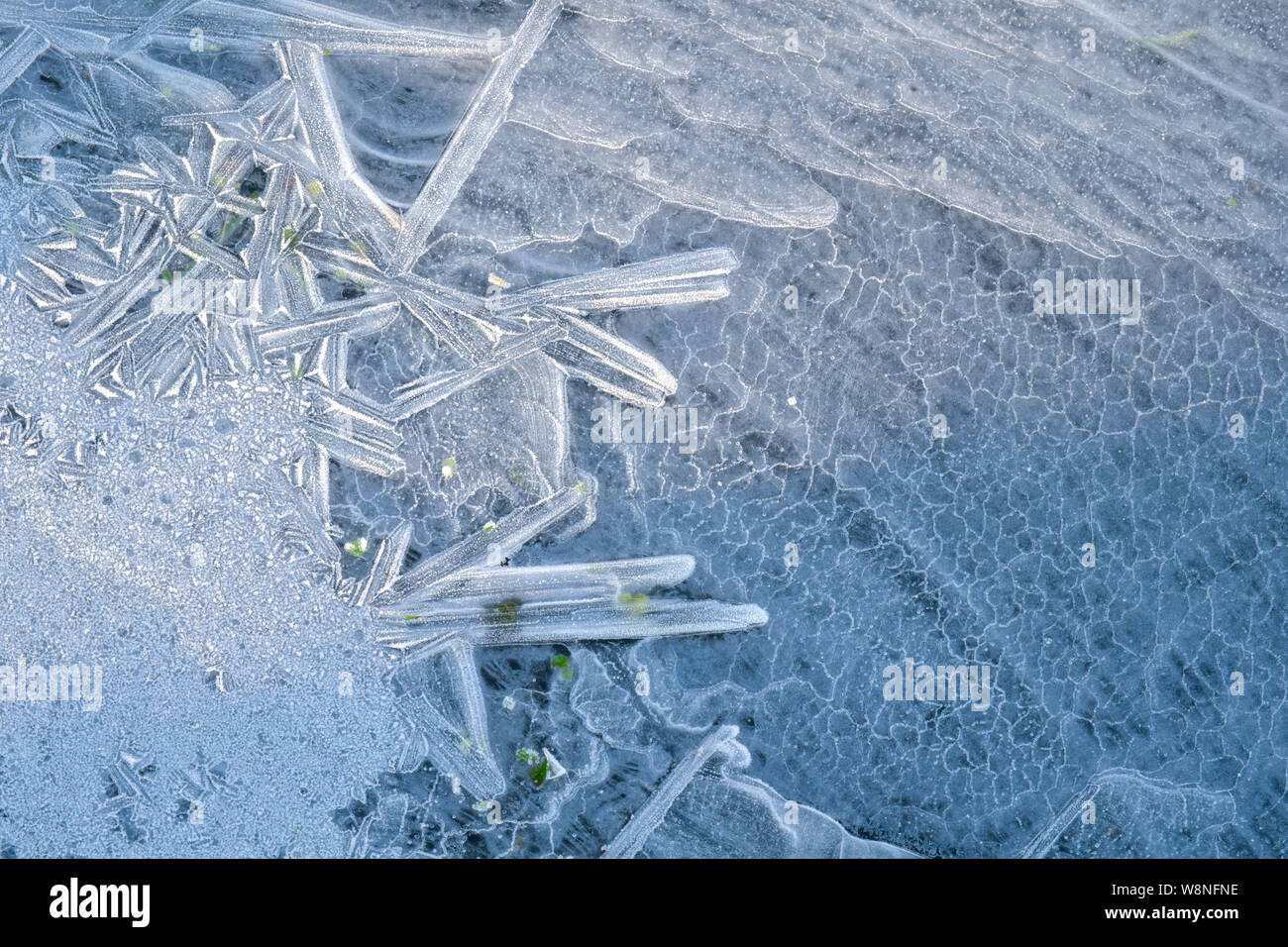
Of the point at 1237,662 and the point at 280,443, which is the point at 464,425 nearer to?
the point at 280,443

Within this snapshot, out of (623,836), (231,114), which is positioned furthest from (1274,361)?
(231,114)

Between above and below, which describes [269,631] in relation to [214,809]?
above

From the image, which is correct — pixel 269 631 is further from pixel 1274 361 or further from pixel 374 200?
pixel 1274 361

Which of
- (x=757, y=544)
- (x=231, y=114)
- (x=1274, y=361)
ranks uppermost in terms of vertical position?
(x=231, y=114)

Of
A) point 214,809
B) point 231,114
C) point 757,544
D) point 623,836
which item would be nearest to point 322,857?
point 214,809

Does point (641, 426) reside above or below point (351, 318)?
below

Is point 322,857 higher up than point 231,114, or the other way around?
point 231,114
